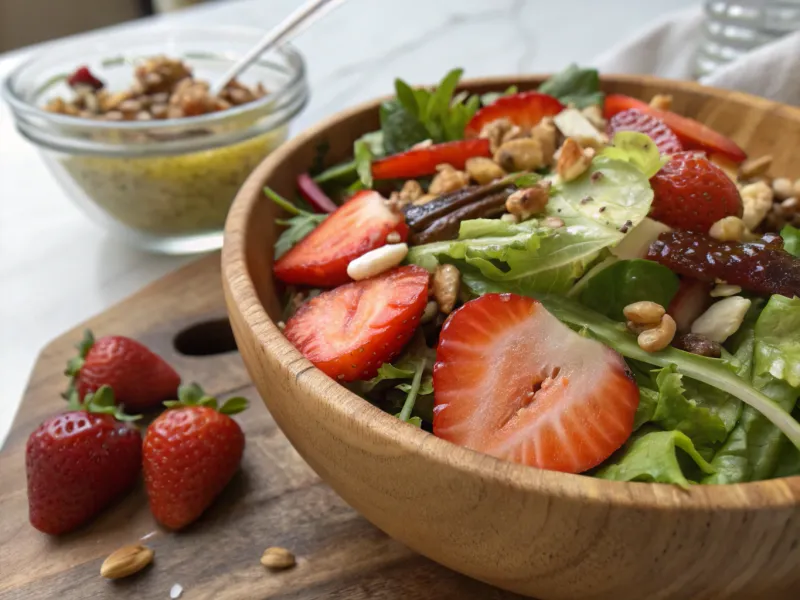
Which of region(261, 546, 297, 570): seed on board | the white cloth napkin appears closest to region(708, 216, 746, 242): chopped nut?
region(261, 546, 297, 570): seed on board

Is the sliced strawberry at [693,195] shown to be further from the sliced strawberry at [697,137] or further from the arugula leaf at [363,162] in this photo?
the arugula leaf at [363,162]

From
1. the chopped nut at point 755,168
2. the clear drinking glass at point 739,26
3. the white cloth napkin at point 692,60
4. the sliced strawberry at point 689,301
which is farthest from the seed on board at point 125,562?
the clear drinking glass at point 739,26

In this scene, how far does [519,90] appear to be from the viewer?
1.56 meters

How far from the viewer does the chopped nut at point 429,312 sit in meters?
1.01

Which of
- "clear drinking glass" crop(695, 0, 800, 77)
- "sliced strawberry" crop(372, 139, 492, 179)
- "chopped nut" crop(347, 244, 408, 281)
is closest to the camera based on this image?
"chopped nut" crop(347, 244, 408, 281)

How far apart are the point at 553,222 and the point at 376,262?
242 millimetres

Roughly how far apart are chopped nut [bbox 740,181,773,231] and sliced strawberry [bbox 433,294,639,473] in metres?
0.40

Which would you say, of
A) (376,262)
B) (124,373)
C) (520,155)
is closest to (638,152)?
(520,155)

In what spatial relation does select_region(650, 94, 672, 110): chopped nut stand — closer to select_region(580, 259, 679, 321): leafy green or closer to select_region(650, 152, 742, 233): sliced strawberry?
select_region(650, 152, 742, 233): sliced strawberry

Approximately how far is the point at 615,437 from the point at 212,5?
2769 mm

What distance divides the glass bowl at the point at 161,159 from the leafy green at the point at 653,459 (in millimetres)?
1100

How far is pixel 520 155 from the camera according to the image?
1214 millimetres

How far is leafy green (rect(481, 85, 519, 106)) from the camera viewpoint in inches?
57.8

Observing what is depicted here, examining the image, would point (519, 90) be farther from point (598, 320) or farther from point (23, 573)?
point (23, 573)
